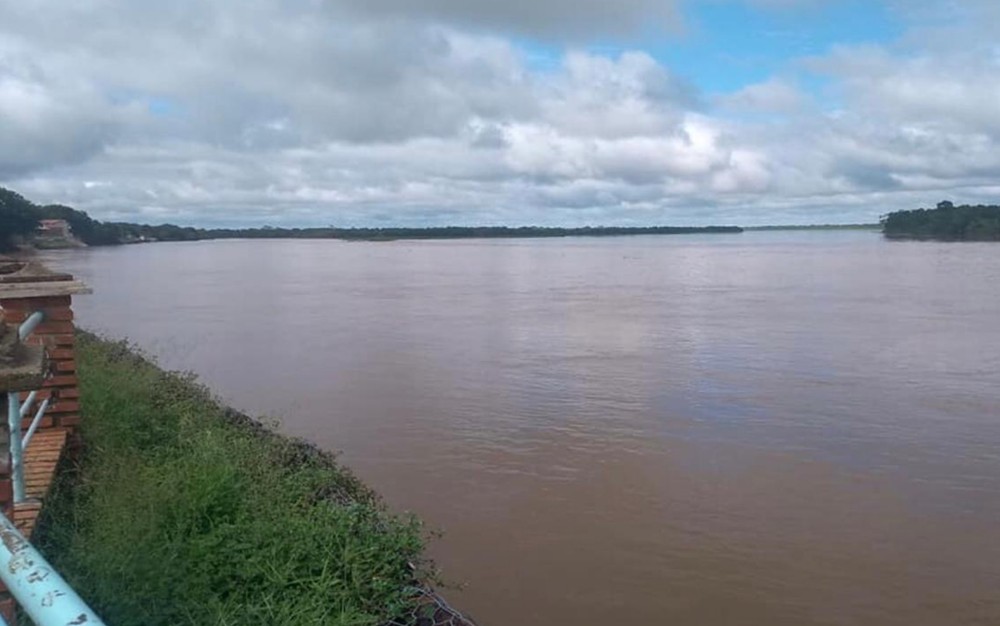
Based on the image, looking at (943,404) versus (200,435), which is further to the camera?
(943,404)

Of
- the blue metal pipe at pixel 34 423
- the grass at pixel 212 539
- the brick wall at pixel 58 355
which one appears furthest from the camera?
the brick wall at pixel 58 355

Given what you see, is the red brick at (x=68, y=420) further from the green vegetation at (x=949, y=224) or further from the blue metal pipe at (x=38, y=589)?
the green vegetation at (x=949, y=224)

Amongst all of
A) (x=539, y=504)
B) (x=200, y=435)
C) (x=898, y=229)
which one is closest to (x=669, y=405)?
(x=539, y=504)

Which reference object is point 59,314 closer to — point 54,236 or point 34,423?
point 34,423

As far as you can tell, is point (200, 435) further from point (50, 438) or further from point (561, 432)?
point (561, 432)

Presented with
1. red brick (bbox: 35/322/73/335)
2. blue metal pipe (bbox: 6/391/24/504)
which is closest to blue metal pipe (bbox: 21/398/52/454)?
blue metal pipe (bbox: 6/391/24/504)

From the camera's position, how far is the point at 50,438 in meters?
5.10

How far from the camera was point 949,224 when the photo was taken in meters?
99.1

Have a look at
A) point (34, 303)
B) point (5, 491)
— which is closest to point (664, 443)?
point (34, 303)

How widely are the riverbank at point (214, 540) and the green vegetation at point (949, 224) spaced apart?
325ft

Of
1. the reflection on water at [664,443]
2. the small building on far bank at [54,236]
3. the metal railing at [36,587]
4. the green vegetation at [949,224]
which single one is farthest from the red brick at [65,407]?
the green vegetation at [949,224]

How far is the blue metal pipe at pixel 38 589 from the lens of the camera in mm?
1177

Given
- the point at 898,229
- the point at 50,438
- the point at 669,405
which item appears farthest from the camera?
the point at 898,229

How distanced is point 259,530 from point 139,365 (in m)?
6.99
